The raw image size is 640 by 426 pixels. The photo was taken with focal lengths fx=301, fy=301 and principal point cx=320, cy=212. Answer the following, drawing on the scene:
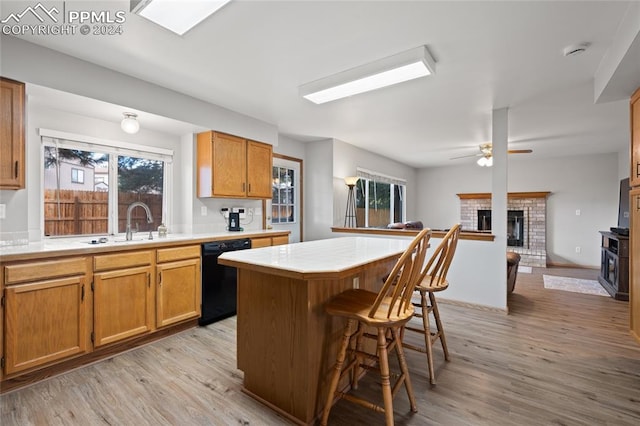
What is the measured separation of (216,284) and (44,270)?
56.6 inches

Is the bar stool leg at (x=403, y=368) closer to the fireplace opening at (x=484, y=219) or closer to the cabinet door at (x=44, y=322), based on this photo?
the cabinet door at (x=44, y=322)

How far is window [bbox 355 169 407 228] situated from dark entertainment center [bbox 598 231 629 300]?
150 inches

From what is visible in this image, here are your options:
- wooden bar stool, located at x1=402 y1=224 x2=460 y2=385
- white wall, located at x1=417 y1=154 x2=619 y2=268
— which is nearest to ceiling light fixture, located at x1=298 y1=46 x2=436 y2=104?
wooden bar stool, located at x1=402 y1=224 x2=460 y2=385

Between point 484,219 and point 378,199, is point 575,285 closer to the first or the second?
point 484,219

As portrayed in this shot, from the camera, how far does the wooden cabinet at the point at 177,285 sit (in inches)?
111

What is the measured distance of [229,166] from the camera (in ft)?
12.3

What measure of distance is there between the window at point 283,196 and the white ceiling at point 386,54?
1175 millimetres

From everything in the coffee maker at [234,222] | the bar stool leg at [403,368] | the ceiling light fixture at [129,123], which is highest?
the ceiling light fixture at [129,123]

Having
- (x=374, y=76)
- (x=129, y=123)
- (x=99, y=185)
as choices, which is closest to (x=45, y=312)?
(x=99, y=185)

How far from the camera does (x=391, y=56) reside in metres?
2.43

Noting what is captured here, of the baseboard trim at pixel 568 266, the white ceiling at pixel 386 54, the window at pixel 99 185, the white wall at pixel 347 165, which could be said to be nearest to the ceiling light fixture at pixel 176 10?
the white ceiling at pixel 386 54

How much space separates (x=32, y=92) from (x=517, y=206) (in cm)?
847

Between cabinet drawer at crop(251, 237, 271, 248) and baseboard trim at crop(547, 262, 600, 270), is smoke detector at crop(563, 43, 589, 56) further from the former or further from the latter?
baseboard trim at crop(547, 262, 600, 270)

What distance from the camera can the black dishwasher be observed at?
10.4 feet
